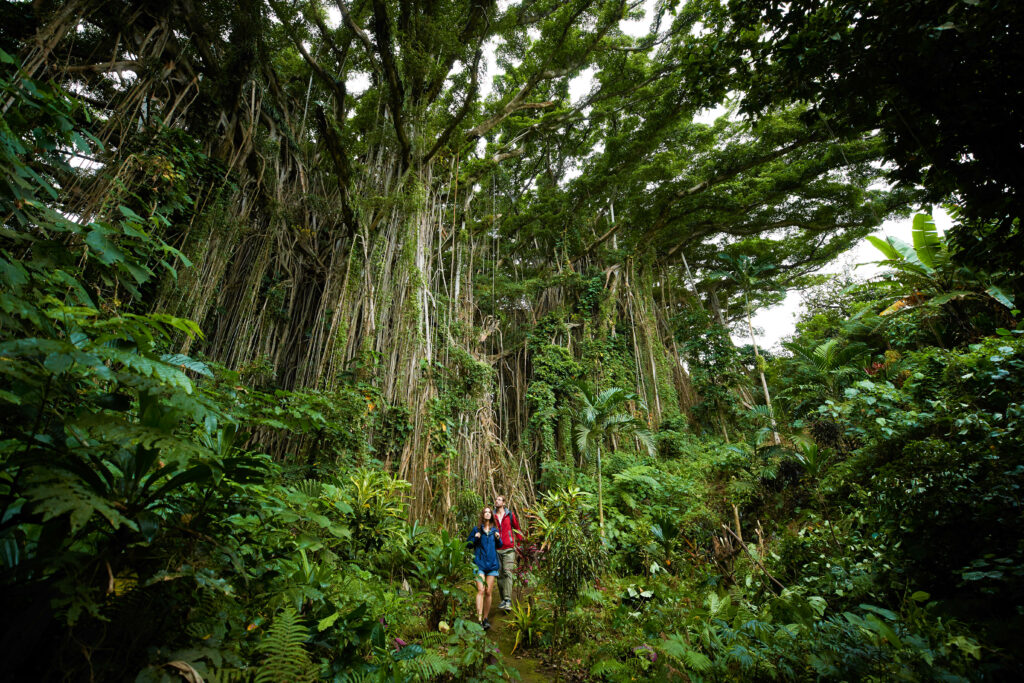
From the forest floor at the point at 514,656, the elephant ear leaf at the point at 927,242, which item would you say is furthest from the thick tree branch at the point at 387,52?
the elephant ear leaf at the point at 927,242

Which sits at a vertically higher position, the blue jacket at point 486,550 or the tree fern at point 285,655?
the blue jacket at point 486,550

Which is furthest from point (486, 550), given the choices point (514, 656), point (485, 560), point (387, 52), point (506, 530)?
point (387, 52)

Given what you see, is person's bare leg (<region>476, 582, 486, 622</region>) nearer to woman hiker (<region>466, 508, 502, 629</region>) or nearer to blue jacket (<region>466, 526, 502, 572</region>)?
woman hiker (<region>466, 508, 502, 629</region>)

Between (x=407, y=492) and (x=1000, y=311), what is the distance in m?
6.15

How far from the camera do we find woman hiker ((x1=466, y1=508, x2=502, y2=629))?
9.50 feet

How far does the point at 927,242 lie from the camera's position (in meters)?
4.77

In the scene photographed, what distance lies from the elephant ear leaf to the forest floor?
623 centimetres

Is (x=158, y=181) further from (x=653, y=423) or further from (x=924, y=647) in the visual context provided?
(x=653, y=423)

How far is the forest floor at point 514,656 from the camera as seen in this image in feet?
7.81

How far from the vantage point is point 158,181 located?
126 inches

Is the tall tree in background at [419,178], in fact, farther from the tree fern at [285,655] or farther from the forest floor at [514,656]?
the tree fern at [285,655]

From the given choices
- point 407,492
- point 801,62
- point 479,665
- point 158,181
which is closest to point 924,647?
point 479,665

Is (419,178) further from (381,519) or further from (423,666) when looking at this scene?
(423,666)

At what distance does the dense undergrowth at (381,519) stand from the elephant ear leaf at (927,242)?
2 cm
